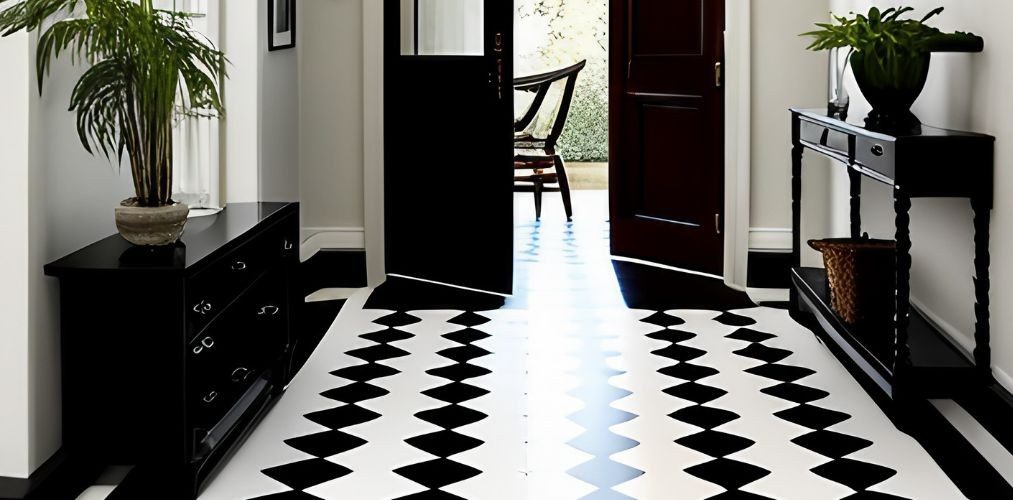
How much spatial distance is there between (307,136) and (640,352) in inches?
93.4

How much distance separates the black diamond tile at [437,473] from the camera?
9.95 feet

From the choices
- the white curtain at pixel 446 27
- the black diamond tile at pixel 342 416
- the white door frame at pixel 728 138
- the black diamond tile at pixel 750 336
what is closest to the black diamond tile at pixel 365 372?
the black diamond tile at pixel 342 416

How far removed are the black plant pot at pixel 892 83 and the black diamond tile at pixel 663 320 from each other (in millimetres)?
1574

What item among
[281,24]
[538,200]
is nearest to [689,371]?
[281,24]

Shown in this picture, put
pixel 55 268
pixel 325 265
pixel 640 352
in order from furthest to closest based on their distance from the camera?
pixel 325 265
pixel 640 352
pixel 55 268

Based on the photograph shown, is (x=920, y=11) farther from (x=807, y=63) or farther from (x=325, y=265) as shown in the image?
(x=325, y=265)

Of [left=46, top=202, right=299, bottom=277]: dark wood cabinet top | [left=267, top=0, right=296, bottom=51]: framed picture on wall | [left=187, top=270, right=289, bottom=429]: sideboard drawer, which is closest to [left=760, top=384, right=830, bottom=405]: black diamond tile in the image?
[left=187, top=270, right=289, bottom=429]: sideboard drawer

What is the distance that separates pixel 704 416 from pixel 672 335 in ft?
3.86

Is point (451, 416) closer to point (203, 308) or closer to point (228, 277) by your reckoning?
point (228, 277)

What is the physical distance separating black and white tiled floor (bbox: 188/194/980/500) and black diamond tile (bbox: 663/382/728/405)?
1cm

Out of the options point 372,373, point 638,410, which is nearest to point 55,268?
point 372,373

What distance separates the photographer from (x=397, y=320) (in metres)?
5.10

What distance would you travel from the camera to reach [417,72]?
19.0 ft

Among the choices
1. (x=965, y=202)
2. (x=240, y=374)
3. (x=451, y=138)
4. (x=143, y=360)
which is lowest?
(x=240, y=374)
